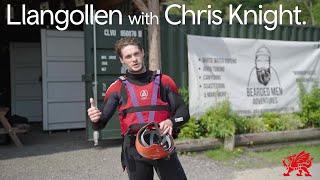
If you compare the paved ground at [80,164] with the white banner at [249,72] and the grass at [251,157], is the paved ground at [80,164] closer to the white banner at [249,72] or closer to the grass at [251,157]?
the grass at [251,157]

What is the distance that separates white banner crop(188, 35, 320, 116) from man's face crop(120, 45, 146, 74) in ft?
17.9

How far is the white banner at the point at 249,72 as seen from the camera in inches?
370

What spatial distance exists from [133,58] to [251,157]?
550cm

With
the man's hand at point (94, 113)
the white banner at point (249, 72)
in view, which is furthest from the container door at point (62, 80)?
the man's hand at point (94, 113)

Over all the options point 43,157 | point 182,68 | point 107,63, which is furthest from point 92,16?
point 43,157

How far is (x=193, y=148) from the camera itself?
342 inches

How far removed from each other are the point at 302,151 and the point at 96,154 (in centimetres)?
375

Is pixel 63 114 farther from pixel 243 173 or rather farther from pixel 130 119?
pixel 130 119

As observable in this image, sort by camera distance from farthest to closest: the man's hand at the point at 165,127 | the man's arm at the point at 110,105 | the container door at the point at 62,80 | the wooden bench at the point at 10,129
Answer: the container door at the point at 62,80, the wooden bench at the point at 10,129, the man's arm at the point at 110,105, the man's hand at the point at 165,127

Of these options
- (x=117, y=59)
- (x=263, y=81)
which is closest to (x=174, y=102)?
(x=117, y=59)

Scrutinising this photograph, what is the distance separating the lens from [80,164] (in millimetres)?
7840

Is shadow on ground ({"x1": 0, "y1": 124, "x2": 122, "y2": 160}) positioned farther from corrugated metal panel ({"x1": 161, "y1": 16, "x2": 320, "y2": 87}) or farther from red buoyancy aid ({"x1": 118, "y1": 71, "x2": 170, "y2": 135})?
red buoyancy aid ({"x1": 118, "y1": 71, "x2": 170, "y2": 135})

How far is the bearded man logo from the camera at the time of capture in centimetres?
1027

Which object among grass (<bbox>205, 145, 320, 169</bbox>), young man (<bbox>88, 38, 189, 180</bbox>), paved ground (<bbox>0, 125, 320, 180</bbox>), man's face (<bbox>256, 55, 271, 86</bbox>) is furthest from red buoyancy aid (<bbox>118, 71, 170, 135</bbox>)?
man's face (<bbox>256, 55, 271, 86</bbox>)
